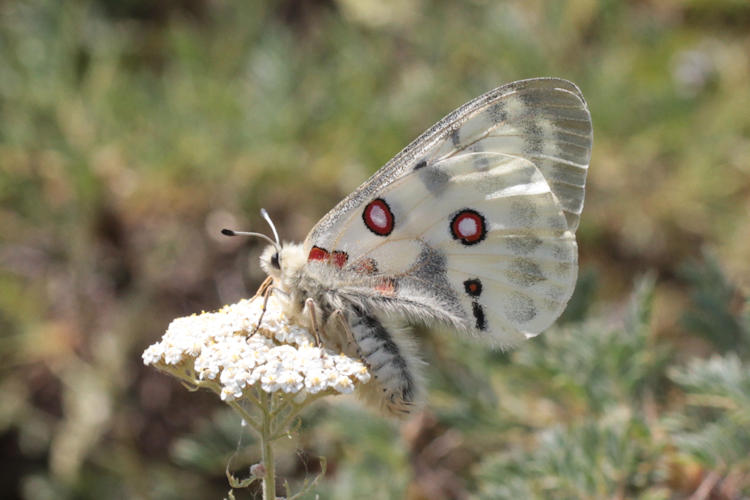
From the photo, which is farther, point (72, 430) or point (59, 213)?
point (59, 213)

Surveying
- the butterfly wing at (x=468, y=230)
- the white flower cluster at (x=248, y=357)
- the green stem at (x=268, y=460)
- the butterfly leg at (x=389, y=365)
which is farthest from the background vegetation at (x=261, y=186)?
the green stem at (x=268, y=460)

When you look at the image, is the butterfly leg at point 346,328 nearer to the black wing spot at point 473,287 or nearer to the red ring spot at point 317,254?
the red ring spot at point 317,254

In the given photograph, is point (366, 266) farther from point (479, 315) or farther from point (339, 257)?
point (479, 315)

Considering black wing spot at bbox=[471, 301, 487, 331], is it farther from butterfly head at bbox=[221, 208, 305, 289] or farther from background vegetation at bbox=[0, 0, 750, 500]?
background vegetation at bbox=[0, 0, 750, 500]

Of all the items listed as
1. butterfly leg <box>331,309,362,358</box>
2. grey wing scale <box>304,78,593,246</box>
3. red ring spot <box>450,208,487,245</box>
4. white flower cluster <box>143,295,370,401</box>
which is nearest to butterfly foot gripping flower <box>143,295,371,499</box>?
white flower cluster <box>143,295,370,401</box>

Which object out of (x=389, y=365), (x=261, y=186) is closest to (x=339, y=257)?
(x=389, y=365)

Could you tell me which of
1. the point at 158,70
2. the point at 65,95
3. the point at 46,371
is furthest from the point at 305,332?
the point at 158,70

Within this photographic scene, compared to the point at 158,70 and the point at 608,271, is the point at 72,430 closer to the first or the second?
the point at 158,70
